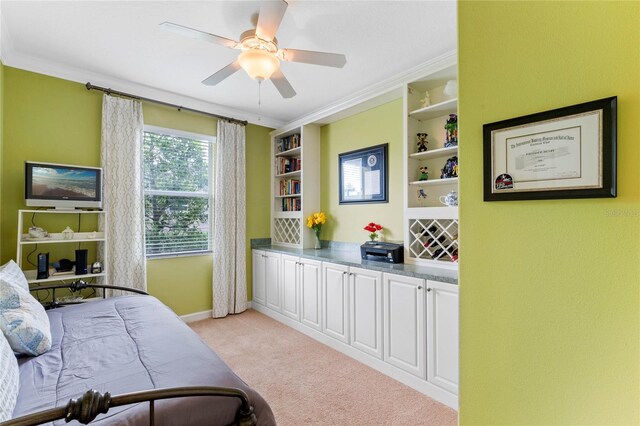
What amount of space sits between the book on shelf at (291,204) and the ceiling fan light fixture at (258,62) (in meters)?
2.24

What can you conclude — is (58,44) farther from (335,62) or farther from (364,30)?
(364,30)

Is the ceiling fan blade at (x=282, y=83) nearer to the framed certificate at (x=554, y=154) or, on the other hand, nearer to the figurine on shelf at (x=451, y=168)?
the figurine on shelf at (x=451, y=168)

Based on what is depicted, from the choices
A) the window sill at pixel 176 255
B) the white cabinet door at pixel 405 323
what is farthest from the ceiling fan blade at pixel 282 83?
the window sill at pixel 176 255

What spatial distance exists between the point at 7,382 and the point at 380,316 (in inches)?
88.5

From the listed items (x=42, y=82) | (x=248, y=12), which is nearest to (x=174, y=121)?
(x=42, y=82)

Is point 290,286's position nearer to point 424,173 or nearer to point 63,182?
point 424,173

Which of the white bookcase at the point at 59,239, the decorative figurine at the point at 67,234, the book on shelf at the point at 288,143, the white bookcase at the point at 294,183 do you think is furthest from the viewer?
the book on shelf at the point at 288,143

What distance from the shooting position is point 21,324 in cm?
150

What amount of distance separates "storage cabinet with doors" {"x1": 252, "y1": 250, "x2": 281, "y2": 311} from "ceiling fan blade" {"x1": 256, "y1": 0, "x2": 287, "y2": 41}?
2578 millimetres

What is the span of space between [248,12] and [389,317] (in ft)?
8.32

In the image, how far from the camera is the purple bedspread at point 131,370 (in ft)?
3.70

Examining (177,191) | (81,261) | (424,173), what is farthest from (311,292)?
(81,261)

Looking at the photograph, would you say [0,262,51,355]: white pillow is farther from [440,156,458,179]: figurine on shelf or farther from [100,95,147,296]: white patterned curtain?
[440,156,458,179]: figurine on shelf

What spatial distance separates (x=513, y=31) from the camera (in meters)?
0.97
